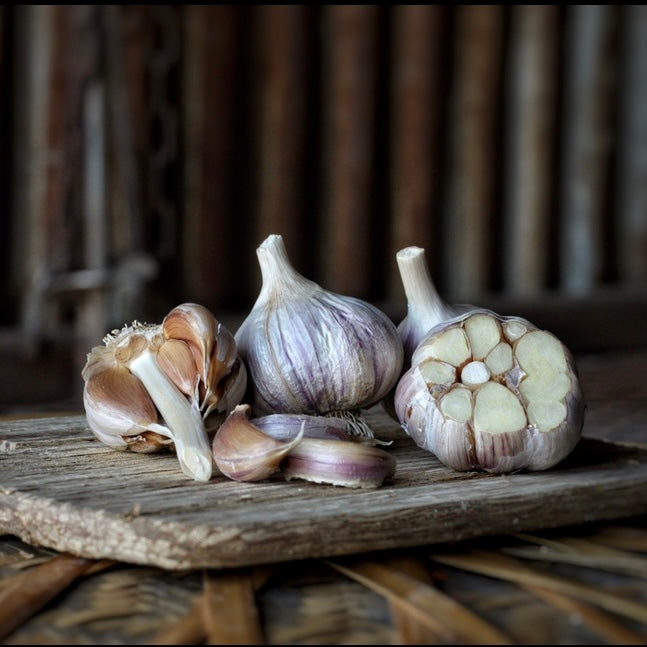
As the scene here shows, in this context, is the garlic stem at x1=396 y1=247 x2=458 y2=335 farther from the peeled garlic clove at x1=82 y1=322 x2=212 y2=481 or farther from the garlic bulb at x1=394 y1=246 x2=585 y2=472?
the peeled garlic clove at x1=82 y1=322 x2=212 y2=481

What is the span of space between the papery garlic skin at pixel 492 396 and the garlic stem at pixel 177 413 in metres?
0.26

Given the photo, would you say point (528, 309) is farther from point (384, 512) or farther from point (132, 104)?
point (384, 512)

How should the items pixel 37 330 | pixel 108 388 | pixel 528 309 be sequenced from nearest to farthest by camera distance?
pixel 108 388 → pixel 37 330 → pixel 528 309

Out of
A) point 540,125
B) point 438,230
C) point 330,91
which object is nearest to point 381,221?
point 438,230

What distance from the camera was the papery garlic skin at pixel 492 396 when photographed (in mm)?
1143

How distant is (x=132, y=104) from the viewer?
297 centimetres

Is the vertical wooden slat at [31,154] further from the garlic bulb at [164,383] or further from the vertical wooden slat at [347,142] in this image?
the garlic bulb at [164,383]

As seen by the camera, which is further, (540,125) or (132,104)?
(540,125)

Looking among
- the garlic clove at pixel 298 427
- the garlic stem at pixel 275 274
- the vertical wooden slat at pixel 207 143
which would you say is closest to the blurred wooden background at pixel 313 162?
the vertical wooden slat at pixel 207 143

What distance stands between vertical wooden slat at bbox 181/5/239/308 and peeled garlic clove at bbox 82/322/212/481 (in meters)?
1.95

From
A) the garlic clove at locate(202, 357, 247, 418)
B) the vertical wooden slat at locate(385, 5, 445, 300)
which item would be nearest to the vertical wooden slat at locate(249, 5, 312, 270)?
the vertical wooden slat at locate(385, 5, 445, 300)

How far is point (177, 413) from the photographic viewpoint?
1.19m

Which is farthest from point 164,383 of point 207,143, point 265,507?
point 207,143

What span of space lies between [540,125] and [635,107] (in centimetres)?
57
